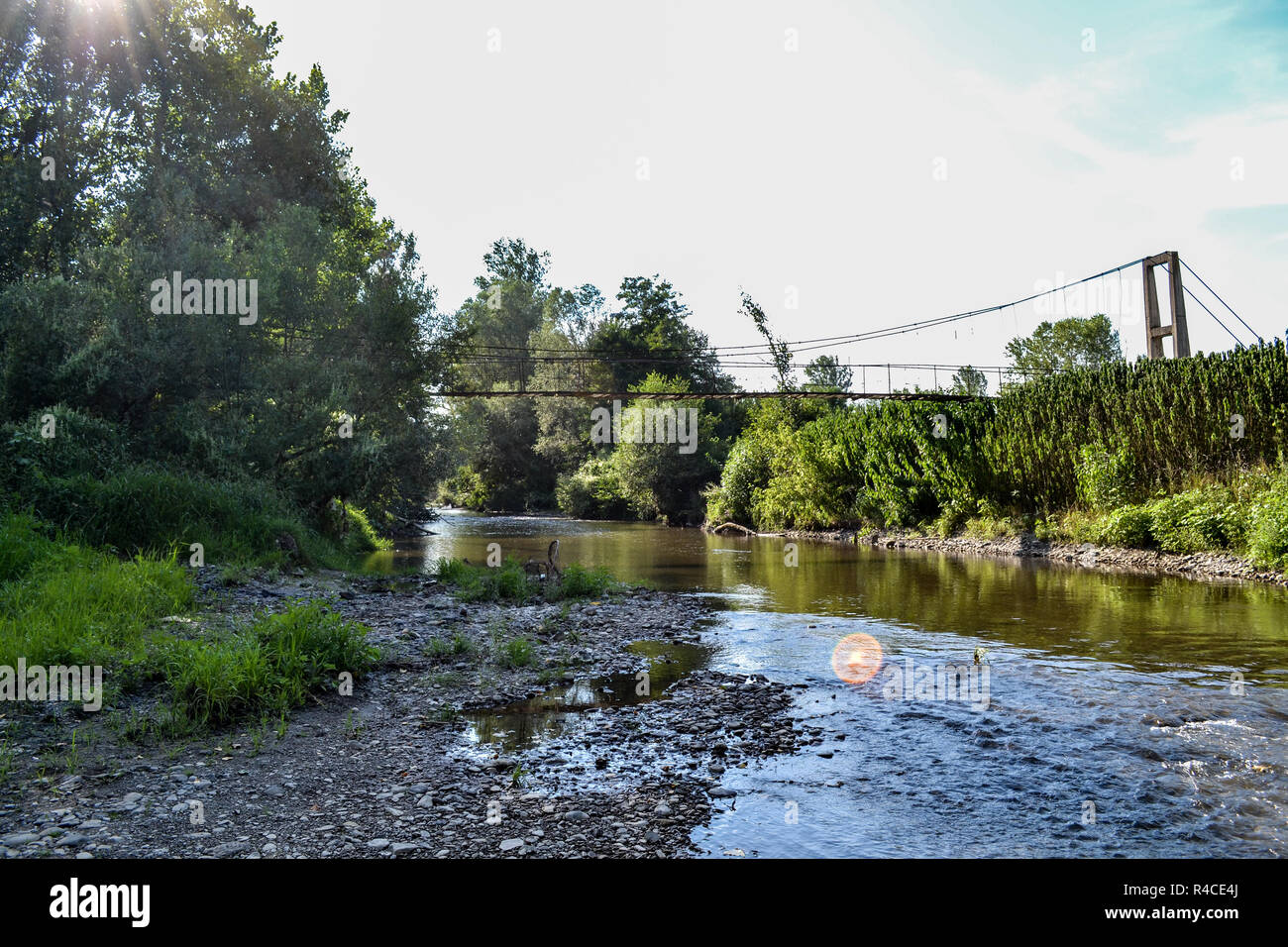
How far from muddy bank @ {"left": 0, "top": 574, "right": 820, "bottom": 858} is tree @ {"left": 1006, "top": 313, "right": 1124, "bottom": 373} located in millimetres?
81329

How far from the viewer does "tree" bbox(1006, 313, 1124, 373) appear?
8375cm

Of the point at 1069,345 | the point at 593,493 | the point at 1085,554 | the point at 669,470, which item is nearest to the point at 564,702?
the point at 1085,554

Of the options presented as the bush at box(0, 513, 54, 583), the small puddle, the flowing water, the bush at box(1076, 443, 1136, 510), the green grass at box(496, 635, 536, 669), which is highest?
the bush at box(1076, 443, 1136, 510)

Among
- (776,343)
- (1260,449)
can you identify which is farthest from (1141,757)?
(776,343)

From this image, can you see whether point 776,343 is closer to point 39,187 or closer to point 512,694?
point 39,187

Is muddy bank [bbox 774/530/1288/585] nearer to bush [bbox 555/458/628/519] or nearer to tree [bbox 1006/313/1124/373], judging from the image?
bush [bbox 555/458/628/519]

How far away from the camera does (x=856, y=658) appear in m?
12.6

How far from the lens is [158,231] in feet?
82.3

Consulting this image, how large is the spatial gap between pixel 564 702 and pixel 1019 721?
16.5 feet

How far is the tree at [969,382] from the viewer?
153 feet

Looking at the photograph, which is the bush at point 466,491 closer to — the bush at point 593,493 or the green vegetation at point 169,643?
the bush at point 593,493

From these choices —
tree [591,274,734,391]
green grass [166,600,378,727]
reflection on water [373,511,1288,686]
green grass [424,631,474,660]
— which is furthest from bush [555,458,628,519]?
green grass [166,600,378,727]
